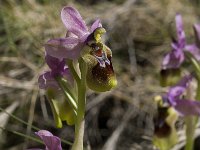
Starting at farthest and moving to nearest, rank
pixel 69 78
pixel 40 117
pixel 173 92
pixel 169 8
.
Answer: pixel 169 8, pixel 40 117, pixel 173 92, pixel 69 78

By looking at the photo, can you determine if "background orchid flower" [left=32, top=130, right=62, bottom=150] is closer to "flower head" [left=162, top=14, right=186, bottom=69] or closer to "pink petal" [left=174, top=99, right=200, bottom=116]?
"pink petal" [left=174, top=99, right=200, bottom=116]

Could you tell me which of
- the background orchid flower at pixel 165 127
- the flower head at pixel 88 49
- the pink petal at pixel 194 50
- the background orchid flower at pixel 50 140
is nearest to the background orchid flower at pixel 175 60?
the pink petal at pixel 194 50

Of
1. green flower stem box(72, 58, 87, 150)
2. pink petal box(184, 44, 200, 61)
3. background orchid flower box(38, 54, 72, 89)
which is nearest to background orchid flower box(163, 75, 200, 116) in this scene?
pink petal box(184, 44, 200, 61)

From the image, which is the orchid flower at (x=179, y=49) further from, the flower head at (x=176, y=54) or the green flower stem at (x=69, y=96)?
the green flower stem at (x=69, y=96)

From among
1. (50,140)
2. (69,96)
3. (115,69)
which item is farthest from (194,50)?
(50,140)

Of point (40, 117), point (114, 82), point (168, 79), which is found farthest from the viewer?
point (40, 117)

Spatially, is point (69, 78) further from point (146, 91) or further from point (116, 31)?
point (116, 31)

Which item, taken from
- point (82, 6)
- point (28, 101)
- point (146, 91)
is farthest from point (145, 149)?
point (82, 6)
